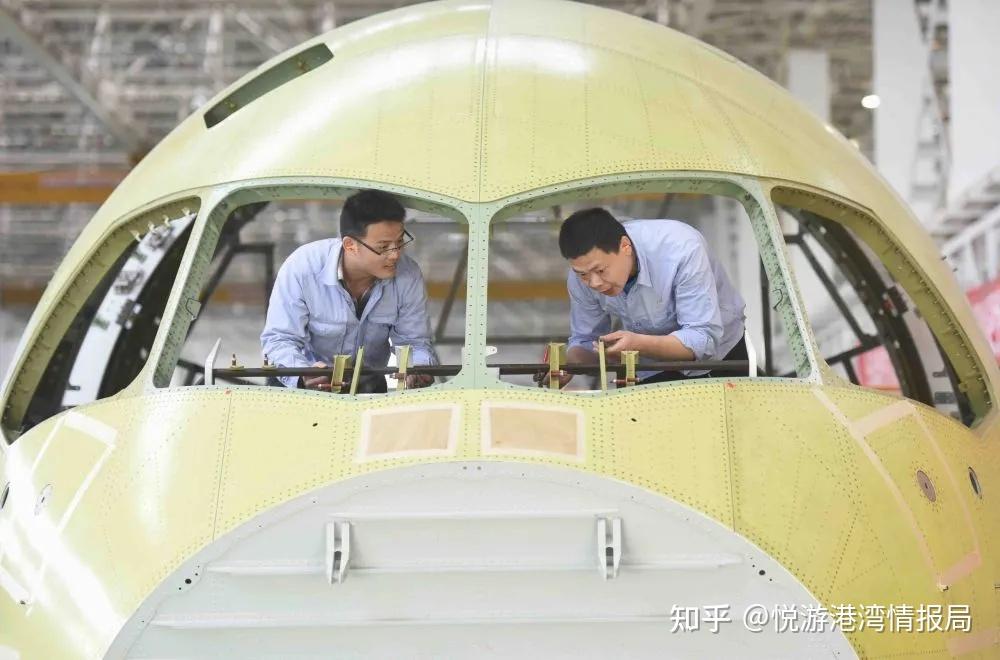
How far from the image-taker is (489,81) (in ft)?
20.3

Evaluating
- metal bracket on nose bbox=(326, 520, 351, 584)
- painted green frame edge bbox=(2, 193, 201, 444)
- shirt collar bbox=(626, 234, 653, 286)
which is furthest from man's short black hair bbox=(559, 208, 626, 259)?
painted green frame edge bbox=(2, 193, 201, 444)

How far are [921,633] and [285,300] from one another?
12.1 ft

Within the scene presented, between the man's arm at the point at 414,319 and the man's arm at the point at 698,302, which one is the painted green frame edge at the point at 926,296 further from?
the man's arm at the point at 414,319

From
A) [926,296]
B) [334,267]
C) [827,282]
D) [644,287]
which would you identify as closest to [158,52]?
[827,282]

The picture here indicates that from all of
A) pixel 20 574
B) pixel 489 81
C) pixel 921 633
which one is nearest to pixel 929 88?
pixel 489 81

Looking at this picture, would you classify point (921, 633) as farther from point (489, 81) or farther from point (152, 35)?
point (152, 35)

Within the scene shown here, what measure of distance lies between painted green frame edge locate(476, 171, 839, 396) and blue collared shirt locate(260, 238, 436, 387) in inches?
55.0

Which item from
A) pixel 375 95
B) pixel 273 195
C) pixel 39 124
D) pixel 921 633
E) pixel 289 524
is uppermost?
pixel 39 124

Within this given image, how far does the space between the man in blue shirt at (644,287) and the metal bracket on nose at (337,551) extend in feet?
6.23

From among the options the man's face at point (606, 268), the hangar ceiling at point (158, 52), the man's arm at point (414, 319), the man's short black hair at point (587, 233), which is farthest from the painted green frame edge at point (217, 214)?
the hangar ceiling at point (158, 52)

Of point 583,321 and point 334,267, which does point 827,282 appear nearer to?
point 583,321

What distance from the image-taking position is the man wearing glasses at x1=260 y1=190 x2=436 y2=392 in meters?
6.22

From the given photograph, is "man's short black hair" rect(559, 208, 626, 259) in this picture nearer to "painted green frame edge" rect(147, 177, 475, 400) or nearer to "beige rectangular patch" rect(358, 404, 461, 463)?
"painted green frame edge" rect(147, 177, 475, 400)

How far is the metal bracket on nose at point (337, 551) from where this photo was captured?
4.25 metres
